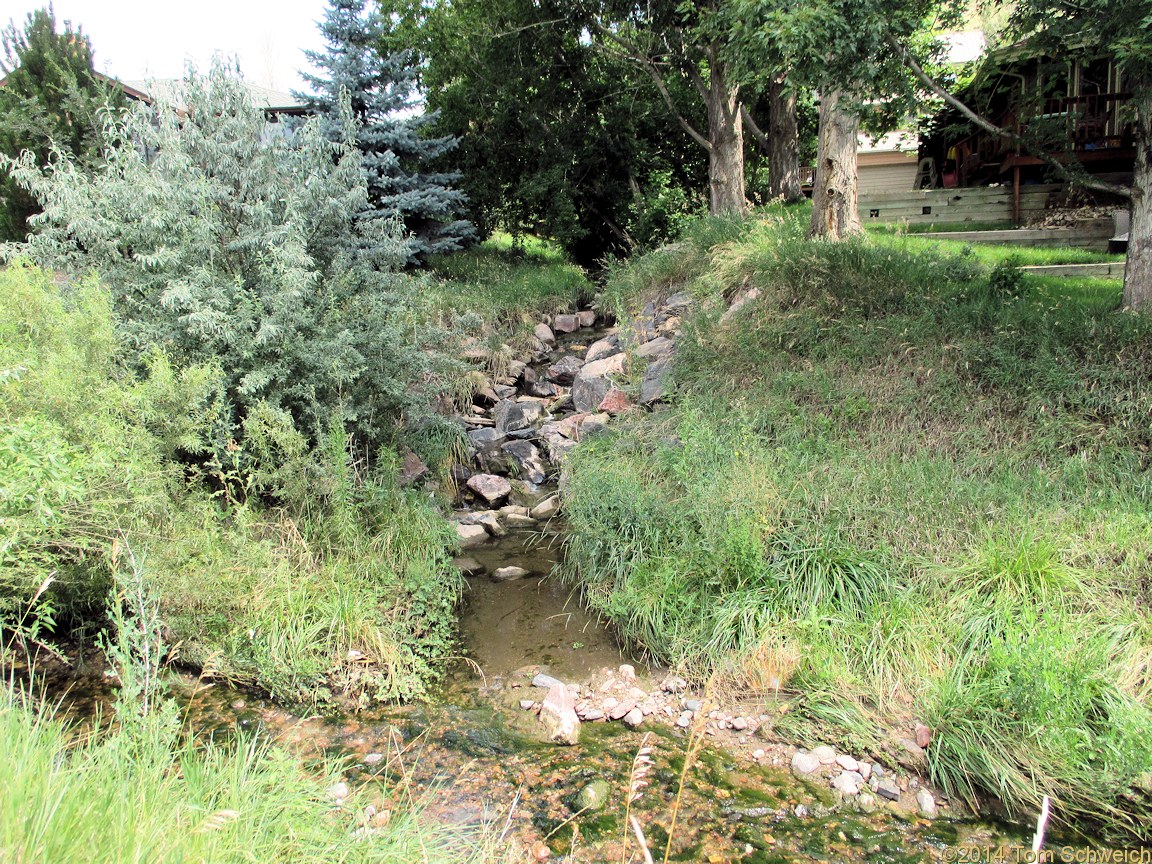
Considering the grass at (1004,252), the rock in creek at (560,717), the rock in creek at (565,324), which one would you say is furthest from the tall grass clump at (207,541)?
the rock in creek at (565,324)

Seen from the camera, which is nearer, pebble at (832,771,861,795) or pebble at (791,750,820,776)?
pebble at (832,771,861,795)

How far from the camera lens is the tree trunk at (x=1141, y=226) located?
655 cm

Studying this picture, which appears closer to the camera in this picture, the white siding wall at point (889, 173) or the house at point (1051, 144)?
the house at point (1051, 144)

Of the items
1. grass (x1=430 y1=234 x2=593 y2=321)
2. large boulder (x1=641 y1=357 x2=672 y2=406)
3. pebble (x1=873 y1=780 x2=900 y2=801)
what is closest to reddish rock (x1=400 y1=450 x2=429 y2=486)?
large boulder (x1=641 y1=357 x2=672 y2=406)

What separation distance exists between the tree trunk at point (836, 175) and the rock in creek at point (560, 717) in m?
7.05

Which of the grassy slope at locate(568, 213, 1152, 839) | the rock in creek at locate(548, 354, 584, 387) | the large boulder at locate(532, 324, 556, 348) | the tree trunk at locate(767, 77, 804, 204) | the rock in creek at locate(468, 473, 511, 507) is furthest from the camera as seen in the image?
the tree trunk at locate(767, 77, 804, 204)

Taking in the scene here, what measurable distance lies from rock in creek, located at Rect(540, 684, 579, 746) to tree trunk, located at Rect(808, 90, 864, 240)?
705 centimetres

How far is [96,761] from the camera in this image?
2756mm

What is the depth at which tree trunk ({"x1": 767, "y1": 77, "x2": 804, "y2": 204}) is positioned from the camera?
50.2 ft

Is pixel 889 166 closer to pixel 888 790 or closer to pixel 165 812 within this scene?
pixel 888 790

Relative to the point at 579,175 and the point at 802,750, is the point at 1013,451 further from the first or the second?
the point at 579,175

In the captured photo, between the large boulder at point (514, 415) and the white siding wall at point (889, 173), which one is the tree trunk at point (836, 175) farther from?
the white siding wall at point (889, 173)

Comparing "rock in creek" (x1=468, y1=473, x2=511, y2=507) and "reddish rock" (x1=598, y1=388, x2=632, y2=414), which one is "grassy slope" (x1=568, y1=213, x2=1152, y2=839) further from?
"rock in creek" (x1=468, y1=473, x2=511, y2=507)

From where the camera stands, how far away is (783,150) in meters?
15.6
